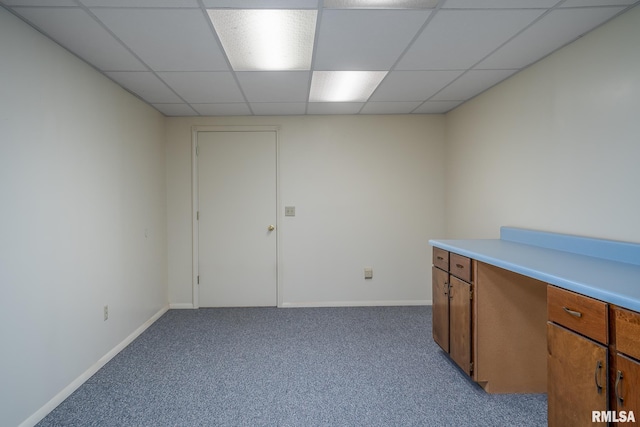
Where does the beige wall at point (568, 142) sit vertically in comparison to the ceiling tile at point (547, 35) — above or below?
below

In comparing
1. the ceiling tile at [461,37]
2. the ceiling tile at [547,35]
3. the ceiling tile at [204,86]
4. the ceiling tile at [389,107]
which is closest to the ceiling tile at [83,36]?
the ceiling tile at [204,86]

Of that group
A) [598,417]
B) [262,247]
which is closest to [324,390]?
[598,417]

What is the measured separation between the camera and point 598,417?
1.19m

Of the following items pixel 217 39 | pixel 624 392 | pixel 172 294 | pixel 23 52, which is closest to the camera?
pixel 624 392

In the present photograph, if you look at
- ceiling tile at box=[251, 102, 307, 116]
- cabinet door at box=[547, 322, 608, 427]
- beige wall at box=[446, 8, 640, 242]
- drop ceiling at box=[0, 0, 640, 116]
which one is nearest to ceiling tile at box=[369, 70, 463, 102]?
drop ceiling at box=[0, 0, 640, 116]

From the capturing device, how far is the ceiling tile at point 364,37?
1.73 m

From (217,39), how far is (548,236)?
94.1 inches

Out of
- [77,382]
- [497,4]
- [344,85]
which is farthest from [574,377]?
[77,382]

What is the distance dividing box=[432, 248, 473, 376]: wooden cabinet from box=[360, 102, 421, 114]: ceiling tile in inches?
62.6

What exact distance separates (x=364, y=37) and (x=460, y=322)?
1887 mm

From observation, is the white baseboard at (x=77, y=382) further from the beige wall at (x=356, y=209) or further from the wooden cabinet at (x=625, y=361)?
the wooden cabinet at (x=625, y=361)

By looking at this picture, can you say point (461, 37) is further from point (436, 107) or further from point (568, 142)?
point (436, 107)

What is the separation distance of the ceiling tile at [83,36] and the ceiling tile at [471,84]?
2.44 m

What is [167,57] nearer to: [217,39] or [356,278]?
[217,39]
